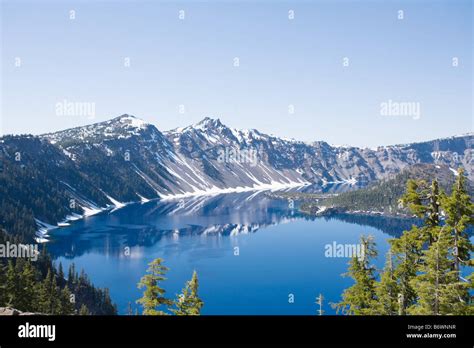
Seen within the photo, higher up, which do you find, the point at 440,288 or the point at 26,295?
the point at 440,288

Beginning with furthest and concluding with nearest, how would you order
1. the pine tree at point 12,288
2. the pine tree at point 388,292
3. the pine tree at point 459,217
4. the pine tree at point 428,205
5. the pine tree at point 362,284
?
the pine tree at point 12,288 < the pine tree at point 362,284 < the pine tree at point 388,292 < the pine tree at point 428,205 < the pine tree at point 459,217

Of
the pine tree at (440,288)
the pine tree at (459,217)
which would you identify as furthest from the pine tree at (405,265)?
the pine tree at (440,288)

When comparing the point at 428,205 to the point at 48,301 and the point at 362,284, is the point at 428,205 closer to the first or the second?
the point at 362,284

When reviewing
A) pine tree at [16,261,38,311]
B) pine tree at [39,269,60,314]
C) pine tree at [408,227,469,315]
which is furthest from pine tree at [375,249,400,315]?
pine tree at [39,269,60,314]

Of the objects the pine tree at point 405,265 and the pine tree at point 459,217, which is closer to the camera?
the pine tree at point 459,217

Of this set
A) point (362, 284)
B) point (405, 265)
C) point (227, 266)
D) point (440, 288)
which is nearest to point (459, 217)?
point (405, 265)

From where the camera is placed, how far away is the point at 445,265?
18.9 metres

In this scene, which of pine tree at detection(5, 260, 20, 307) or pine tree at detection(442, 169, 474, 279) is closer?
pine tree at detection(442, 169, 474, 279)

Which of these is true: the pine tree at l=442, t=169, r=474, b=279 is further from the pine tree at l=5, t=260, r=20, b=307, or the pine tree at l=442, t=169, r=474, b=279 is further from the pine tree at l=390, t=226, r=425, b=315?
the pine tree at l=5, t=260, r=20, b=307

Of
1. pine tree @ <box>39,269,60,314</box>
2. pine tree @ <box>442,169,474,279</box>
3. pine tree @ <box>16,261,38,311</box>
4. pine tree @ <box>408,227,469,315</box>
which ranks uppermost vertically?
pine tree @ <box>442,169,474,279</box>

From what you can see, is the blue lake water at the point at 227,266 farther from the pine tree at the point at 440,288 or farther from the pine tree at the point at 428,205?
the pine tree at the point at 440,288
